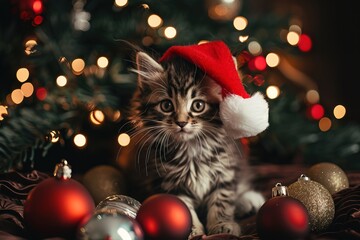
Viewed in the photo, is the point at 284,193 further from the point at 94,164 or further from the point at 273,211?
the point at 94,164

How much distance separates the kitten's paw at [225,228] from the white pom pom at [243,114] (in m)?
0.19

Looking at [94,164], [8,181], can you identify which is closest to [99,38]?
[94,164]

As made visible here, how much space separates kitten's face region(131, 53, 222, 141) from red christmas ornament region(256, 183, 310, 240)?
0.24m

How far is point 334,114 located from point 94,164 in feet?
3.03

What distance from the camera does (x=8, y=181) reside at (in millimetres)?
1134

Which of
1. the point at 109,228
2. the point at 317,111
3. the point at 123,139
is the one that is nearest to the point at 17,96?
the point at 123,139

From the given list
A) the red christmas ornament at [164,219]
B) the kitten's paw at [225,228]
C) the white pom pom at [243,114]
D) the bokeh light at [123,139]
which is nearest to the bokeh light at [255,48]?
the bokeh light at [123,139]

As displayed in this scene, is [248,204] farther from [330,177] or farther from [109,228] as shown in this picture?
[109,228]

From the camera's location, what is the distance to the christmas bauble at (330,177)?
115 cm

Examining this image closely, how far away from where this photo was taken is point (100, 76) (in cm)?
147

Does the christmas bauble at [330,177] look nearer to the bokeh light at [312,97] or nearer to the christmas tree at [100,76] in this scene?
the christmas tree at [100,76]

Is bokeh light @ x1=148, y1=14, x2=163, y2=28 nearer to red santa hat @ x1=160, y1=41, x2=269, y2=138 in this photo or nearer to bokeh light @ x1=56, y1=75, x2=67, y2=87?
bokeh light @ x1=56, y1=75, x2=67, y2=87

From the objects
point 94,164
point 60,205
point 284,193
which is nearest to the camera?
point 60,205

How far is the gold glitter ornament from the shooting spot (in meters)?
0.98
